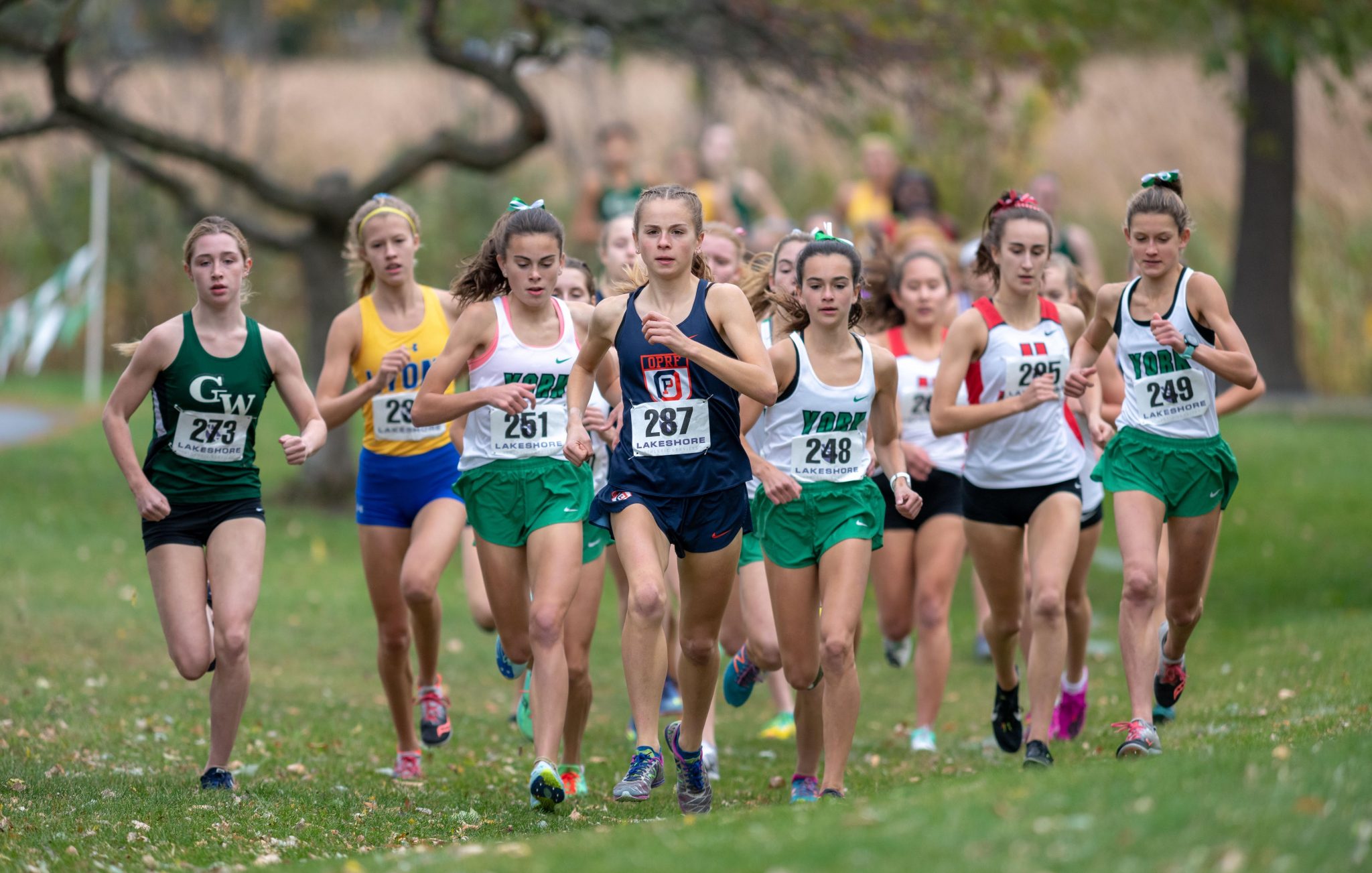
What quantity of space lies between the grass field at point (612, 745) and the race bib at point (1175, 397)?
4.83 feet

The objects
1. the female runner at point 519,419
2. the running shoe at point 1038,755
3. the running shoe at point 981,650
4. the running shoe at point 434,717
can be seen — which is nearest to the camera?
the female runner at point 519,419

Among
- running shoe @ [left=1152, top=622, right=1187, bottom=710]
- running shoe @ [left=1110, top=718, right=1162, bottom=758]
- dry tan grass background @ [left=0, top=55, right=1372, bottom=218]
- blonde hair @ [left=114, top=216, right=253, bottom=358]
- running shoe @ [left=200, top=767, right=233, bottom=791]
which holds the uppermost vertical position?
dry tan grass background @ [left=0, top=55, right=1372, bottom=218]

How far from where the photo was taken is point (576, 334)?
24.5 ft

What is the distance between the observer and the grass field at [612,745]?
474cm

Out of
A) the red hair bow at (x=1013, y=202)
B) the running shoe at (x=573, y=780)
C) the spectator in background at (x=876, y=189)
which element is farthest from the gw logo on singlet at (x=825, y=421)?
the spectator in background at (x=876, y=189)

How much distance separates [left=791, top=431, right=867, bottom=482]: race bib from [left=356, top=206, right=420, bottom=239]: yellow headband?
2520 mm

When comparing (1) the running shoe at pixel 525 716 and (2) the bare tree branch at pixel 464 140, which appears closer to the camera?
(1) the running shoe at pixel 525 716

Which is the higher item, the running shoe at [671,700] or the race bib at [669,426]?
the race bib at [669,426]

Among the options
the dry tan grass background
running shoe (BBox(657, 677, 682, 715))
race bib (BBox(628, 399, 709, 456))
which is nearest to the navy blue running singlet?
race bib (BBox(628, 399, 709, 456))

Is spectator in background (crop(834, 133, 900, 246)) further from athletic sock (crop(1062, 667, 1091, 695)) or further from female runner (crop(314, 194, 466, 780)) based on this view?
female runner (crop(314, 194, 466, 780))

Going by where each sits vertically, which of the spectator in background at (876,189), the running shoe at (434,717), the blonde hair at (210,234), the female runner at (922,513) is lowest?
the running shoe at (434,717)

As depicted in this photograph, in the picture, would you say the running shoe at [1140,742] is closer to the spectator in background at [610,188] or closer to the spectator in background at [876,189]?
the spectator in background at [610,188]

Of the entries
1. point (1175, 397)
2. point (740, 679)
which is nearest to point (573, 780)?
point (740, 679)

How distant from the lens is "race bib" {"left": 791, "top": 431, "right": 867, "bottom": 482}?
23.0 feet
